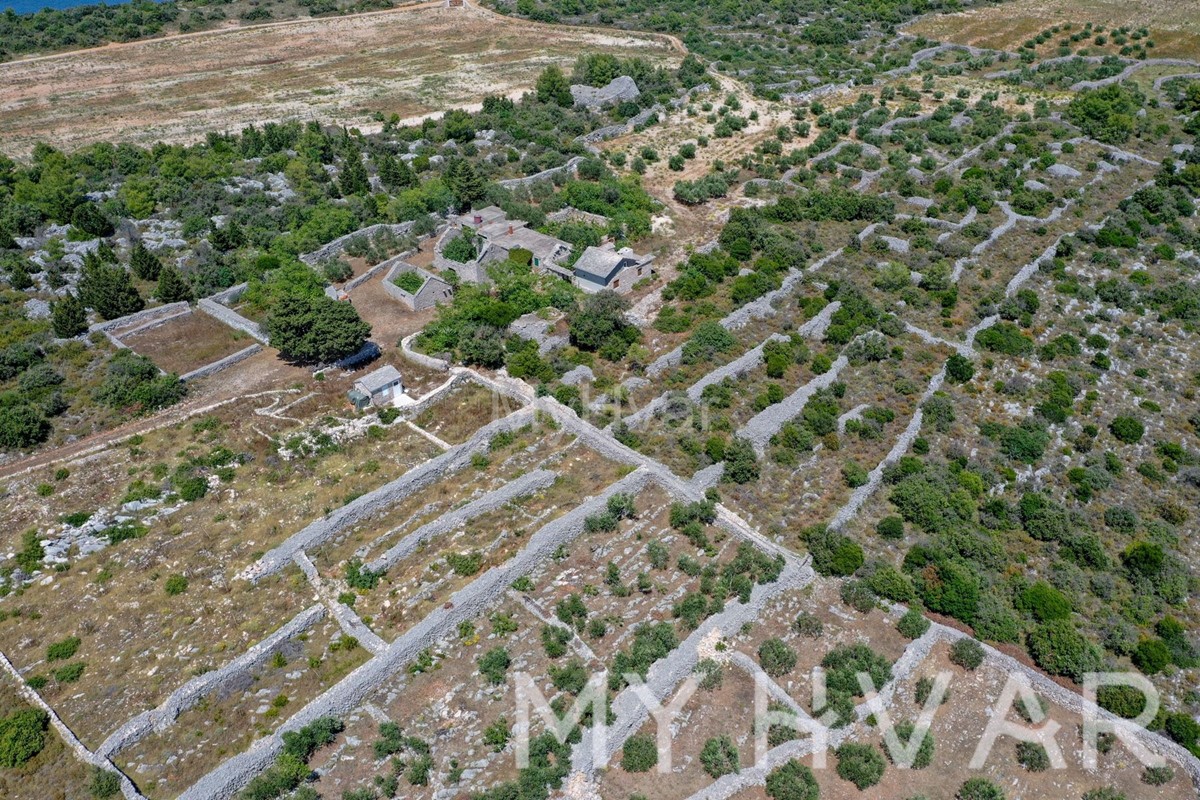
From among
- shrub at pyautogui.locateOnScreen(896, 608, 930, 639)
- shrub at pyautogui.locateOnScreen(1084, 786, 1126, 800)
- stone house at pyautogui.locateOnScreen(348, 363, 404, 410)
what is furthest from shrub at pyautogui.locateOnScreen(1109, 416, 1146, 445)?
stone house at pyautogui.locateOnScreen(348, 363, 404, 410)

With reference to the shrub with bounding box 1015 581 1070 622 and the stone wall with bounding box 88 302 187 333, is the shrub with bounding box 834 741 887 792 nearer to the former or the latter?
the shrub with bounding box 1015 581 1070 622

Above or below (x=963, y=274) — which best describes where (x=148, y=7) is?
above

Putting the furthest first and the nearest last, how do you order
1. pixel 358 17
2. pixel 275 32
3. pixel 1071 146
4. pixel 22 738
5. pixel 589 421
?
pixel 358 17 < pixel 275 32 < pixel 1071 146 < pixel 589 421 < pixel 22 738

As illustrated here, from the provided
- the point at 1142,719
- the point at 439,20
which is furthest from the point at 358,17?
the point at 1142,719

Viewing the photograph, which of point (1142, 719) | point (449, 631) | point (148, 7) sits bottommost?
point (1142, 719)

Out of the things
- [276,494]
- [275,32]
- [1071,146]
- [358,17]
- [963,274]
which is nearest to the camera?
[276,494]

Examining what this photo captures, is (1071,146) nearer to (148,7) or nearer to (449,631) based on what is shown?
(449,631)

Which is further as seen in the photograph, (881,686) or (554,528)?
(554,528)
